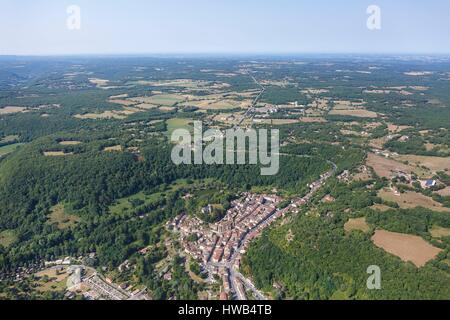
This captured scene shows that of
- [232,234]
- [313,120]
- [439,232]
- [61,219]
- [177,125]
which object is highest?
[313,120]

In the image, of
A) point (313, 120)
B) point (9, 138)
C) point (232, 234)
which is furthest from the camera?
point (313, 120)

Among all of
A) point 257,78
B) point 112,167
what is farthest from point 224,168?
point 257,78

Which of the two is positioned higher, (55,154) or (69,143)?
(69,143)

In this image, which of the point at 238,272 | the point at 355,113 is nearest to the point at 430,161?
the point at 355,113

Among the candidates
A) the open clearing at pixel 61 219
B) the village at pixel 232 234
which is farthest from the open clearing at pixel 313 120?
the open clearing at pixel 61 219

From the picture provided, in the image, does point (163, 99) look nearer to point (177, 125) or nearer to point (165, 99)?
point (165, 99)

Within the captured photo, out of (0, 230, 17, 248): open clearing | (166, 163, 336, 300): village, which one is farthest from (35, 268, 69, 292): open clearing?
(166, 163, 336, 300): village

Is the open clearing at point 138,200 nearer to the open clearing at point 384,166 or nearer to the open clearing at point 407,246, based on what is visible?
the open clearing at point 384,166

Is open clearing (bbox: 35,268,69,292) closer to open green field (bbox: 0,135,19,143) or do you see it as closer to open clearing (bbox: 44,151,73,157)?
open clearing (bbox: 44,151,73,157)
